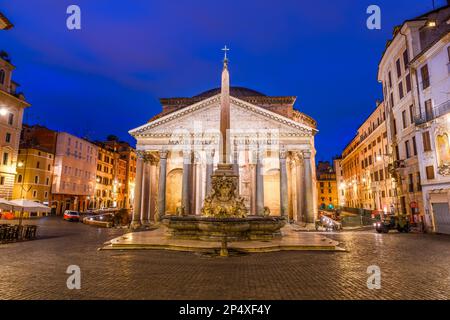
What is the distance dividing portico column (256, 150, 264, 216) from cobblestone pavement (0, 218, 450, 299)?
1600 centimetres

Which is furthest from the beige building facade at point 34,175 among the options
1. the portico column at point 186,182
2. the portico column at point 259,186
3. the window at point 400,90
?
the window at point 400,90

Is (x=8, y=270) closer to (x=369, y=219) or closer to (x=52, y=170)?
(x=369, y=219)

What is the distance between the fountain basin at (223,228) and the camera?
13766 mm

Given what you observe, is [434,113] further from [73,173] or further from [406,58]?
[73,173]

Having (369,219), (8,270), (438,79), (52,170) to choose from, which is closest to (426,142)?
(438,79)

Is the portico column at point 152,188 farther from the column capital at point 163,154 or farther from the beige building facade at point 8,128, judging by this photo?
the beige building facade at point 8,128

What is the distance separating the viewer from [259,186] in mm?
28953

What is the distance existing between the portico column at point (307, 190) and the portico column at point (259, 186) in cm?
444

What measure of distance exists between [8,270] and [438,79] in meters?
28.8

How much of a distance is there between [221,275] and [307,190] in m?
22.7

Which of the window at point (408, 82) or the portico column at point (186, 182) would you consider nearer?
the window at point (408, 82)
